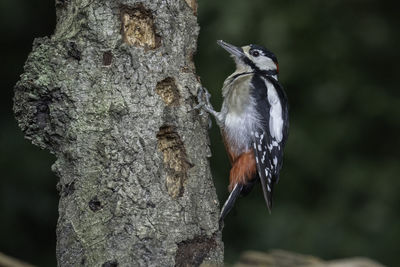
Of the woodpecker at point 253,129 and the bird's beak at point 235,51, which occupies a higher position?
the bird's beak at point 235,51

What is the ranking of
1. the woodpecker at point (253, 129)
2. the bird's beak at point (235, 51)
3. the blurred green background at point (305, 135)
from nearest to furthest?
the woodpecker at point (253, 129) → the bird's beak at point (235, 51) → the blurred green background at point (305, 135)

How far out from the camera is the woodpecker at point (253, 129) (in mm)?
3953

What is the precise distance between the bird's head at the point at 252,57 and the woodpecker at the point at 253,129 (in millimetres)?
140

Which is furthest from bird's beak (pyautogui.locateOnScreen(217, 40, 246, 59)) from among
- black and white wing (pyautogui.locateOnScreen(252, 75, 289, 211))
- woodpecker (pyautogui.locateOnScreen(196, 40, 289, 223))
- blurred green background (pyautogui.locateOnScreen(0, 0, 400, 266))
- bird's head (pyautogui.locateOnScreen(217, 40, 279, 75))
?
blurred green background (pyautogui.locateOnScreen(0, 0, 400, 266))

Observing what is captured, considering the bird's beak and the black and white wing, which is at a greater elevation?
the bird's beak

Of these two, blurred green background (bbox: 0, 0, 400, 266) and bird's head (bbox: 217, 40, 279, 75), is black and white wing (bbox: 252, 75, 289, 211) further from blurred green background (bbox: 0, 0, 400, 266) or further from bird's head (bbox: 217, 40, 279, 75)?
blurred green background (bbox: 0, 0, 400, 266)

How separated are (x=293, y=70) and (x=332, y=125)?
62 cm

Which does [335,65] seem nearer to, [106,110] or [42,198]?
[42,198]

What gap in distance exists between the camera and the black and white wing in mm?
4031

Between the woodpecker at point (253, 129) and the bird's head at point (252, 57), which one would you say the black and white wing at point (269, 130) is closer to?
the woodpecker at point (253, 129)

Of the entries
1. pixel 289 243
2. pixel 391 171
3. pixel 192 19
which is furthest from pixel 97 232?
pixel 391 171

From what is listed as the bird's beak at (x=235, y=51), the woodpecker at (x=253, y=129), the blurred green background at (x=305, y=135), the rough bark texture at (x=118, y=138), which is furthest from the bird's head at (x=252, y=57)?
the rough bark texture at (x=118, y=138)

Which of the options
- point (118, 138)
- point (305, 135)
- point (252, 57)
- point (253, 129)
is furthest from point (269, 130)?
point (118, 138)

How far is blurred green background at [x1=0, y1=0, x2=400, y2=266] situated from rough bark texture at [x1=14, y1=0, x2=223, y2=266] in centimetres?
233
